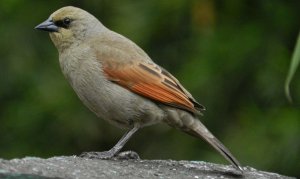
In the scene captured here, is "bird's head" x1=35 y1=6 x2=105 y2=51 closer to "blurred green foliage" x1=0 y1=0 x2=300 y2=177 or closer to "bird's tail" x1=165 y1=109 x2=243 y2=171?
"bird's tail" x1=165 y1=109 x2=243 y2=171

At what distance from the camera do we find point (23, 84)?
10.3 metres

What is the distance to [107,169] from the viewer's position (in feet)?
23.2

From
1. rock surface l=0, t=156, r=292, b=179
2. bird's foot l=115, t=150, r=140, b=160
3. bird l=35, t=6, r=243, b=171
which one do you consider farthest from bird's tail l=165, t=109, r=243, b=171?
bird's foot l=115, t=150, r=140, b=160

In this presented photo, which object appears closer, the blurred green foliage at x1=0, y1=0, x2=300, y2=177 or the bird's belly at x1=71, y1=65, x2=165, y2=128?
the bird's belly at x1=71, y1=65, x2=165, y2=128

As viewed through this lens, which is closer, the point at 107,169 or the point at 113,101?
the point at 107,169

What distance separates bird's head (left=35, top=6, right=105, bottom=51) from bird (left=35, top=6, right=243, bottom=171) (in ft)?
0.37

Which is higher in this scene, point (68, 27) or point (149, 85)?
point (68, 27)

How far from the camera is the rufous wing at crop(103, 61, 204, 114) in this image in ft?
26.3

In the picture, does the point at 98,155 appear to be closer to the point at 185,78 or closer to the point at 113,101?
the point at 113,101

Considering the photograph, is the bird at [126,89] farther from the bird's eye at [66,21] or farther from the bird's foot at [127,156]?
the bird's eye at [66,21]

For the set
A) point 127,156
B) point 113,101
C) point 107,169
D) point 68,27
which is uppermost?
point 68,27

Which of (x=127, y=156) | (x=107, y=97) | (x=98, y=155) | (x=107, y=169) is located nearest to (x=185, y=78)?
(x=107, y=97)

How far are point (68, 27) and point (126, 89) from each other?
731 mm

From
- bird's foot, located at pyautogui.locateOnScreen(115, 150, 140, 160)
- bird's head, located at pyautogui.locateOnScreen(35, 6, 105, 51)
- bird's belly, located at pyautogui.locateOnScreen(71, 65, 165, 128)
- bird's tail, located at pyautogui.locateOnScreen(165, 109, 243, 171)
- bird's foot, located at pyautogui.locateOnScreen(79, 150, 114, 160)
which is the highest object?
bird's head, located at pyautogui.locateOnScreen(35, 6, 105, 51)
